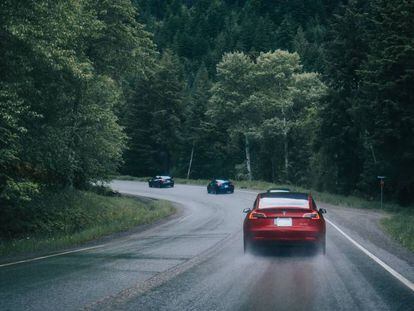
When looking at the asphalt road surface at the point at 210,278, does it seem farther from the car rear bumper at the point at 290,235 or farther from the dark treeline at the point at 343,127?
the dark treeline at the point at 343,127

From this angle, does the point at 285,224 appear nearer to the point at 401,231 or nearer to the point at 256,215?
the point at 256,215

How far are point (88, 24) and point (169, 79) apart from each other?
2174 inches

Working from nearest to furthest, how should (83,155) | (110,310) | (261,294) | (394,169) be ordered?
1. (110,310)
2. (261,294)
3. (83,155)
4. (394,169)

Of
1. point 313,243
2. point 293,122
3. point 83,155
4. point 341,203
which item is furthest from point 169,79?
point 313,243

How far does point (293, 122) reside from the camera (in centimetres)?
5625

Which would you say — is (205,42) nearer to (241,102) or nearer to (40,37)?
(241,102)

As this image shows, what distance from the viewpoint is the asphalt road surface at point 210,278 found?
23.3 ft

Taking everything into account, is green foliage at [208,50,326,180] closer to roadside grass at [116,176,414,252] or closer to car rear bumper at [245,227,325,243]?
roadside grass at [116,176,414,252]

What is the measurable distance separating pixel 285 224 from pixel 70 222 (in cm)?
1264

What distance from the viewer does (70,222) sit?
21.8m

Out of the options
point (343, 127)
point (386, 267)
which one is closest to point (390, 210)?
point (343, 127)

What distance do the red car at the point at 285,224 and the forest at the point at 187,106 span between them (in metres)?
6.70

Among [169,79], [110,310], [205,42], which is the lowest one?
[110,310]

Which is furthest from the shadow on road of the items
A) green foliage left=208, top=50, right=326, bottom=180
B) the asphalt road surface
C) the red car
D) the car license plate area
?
green foliage left=208, top=50, right=326, bottom=180
